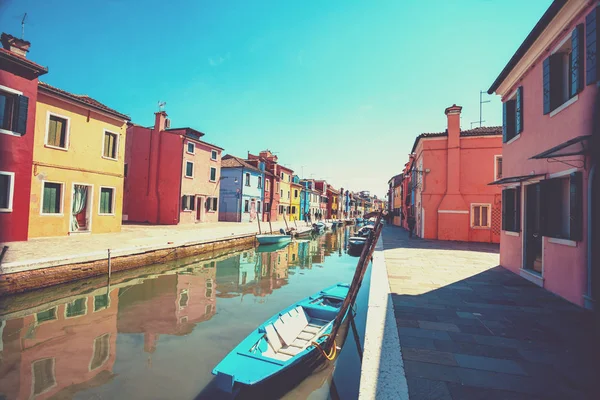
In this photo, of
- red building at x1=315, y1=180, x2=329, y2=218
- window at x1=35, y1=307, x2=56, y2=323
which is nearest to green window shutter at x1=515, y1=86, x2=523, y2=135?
window at x1=35, y1=307, x2=56, y2=323

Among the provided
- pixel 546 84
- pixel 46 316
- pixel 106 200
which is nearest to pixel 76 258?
pixel 46 316

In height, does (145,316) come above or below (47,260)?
below

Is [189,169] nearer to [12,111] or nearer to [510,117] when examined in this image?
[12,111]

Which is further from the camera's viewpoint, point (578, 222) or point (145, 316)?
point (145, 316)

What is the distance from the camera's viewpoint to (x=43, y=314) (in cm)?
730

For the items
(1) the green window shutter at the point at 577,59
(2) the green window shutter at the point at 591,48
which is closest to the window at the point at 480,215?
(1) the green window shutter at the point at 577,59

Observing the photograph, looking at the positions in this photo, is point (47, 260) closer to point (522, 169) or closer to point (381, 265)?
point (381, 265)

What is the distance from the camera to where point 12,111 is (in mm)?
11547

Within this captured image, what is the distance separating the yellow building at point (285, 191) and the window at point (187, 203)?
1738 centimetres

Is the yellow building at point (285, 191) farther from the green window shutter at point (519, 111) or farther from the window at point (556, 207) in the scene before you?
the window at point (556, 207)

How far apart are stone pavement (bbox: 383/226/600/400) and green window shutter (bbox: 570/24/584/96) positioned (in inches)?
170

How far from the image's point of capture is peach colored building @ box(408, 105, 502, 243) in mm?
17672

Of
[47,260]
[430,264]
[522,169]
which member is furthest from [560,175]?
[47,260]

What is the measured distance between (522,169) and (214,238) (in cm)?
1482
